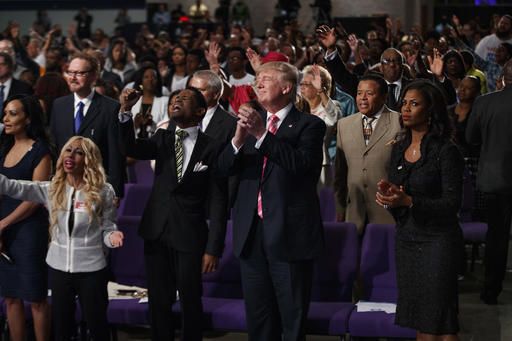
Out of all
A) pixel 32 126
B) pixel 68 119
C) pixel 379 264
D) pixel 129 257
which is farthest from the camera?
→ pixel 129 257

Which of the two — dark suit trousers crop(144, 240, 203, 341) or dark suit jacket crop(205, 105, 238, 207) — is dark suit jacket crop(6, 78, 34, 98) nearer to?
dark suit jacket crop(205, 105, 238, 207)

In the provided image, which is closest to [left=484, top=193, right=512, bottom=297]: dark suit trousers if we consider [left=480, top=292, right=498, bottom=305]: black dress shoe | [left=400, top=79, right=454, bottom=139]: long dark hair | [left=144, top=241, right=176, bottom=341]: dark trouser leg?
[left=480, top=292, right=498, bottom=305]: black dress shoe

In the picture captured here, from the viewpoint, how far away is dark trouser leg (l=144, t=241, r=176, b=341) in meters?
6.25

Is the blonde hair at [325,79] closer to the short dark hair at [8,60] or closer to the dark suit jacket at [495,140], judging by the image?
the dark suit jacket at [495,140]

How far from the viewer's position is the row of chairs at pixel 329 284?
20.3 feet

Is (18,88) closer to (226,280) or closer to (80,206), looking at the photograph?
(226,280)

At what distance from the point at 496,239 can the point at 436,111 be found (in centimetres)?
275

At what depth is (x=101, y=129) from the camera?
6973mm

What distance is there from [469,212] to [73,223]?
4.25 metres

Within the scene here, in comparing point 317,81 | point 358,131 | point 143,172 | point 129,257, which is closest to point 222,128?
point 358,131

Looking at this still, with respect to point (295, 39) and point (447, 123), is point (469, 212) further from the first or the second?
point (295, 39)

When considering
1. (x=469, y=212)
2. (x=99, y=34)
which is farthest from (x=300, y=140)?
(x=99, y=34)

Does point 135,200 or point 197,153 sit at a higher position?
point 197,153

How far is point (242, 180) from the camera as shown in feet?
19.0
